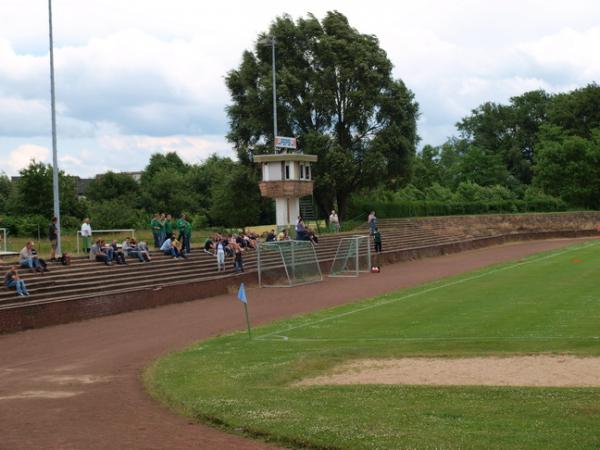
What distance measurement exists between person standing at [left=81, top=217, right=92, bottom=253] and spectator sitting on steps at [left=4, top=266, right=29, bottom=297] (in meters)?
7.34

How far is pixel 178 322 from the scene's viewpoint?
83.3ft

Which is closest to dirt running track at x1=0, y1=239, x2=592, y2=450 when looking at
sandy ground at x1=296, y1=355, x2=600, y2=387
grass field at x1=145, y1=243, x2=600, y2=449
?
grass field at x1=145, y1=243, x2=600, y2=449

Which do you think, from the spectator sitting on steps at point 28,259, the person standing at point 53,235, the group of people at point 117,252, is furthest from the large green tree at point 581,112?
the spectator sitting on steps at point 28,259

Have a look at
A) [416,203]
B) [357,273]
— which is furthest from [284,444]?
[416,203]

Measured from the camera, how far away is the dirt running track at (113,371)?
11133mm

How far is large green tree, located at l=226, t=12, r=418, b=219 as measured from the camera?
203 ft

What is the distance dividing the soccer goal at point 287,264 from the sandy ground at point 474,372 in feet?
69.3

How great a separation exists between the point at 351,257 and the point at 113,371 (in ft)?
91.8

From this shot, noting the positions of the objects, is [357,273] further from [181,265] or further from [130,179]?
[130,179]

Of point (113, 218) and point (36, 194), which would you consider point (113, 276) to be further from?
point (36, 194)

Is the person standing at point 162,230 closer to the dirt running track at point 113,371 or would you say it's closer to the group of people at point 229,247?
the group of people at point 229,247

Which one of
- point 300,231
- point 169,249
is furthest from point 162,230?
point 300,231

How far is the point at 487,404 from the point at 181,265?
964 inches

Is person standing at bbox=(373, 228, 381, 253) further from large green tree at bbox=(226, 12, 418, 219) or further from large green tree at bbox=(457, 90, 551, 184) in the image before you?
large green tree at bbox=(457, 90, 551, 184)
